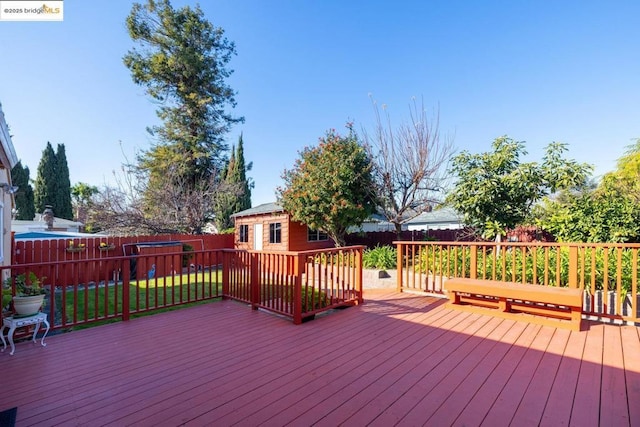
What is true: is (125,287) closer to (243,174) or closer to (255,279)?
(255,279)

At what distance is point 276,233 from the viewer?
12.5m

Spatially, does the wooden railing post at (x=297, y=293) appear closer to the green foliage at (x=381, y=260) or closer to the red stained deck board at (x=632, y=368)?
the red stained deck board at (x=632, y=368)

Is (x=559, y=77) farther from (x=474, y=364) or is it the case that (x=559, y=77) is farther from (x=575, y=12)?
(x=474, y=364)

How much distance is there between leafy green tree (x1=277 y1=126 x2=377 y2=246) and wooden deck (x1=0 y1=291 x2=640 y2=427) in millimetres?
6238

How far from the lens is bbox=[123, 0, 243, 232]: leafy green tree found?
55.6 ft

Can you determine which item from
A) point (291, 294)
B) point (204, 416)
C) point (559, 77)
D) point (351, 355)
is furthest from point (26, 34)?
point (559, 77)

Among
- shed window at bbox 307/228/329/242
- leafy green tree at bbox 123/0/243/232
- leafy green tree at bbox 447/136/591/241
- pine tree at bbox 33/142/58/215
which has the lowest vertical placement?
shed window at bbox 307/228/329/242

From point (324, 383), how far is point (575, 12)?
28.4 ft

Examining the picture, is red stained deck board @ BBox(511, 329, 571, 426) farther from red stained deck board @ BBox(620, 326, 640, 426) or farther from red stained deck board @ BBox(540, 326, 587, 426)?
red stained deck board @ BBox(620, 326, 640, 426)

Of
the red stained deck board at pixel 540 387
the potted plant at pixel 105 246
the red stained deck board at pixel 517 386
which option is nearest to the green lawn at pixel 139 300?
the potted plant at pixel 105 246

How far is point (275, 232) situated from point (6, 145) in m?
9.31

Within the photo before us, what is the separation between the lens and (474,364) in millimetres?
2445

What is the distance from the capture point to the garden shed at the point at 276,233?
12.0 m

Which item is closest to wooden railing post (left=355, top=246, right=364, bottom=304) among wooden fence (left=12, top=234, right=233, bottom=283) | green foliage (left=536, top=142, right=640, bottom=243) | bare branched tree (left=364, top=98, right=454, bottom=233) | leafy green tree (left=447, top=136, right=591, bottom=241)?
leafy green tree (left=447, top=136, right=591, bottom=241)
